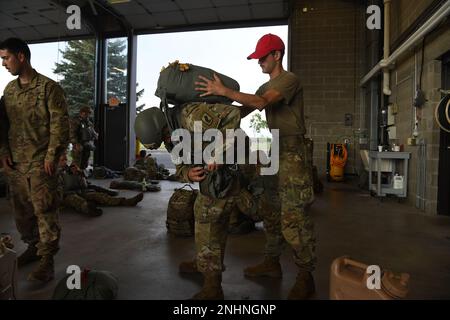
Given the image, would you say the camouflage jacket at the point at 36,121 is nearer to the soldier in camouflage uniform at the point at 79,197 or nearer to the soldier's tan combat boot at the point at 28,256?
the soldier's tan combat boot at the point at 28,256

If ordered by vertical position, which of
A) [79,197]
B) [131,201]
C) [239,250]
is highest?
[79,197]

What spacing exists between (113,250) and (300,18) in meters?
7.75

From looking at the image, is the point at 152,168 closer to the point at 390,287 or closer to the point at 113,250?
the point at 113,250

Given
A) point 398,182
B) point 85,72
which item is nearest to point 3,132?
point 398,182

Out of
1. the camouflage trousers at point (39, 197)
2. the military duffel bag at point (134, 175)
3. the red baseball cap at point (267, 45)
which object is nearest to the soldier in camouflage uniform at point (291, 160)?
the red baseball cap at point (267, 45)

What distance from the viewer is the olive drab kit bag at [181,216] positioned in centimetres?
323

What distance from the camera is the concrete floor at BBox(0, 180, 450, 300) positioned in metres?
2.06

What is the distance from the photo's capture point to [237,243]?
3035 millimetres

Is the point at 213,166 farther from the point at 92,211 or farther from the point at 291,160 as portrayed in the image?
the point at 92,211

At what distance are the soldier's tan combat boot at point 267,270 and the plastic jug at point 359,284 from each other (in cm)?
81

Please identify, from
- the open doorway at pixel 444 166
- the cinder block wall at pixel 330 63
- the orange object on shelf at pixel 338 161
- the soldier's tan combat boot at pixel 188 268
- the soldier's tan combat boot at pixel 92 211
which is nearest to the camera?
the soldier's tan combat boot at pixel 188 268

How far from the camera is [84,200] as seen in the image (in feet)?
13.6

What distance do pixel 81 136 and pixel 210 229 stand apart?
548 centimetres
